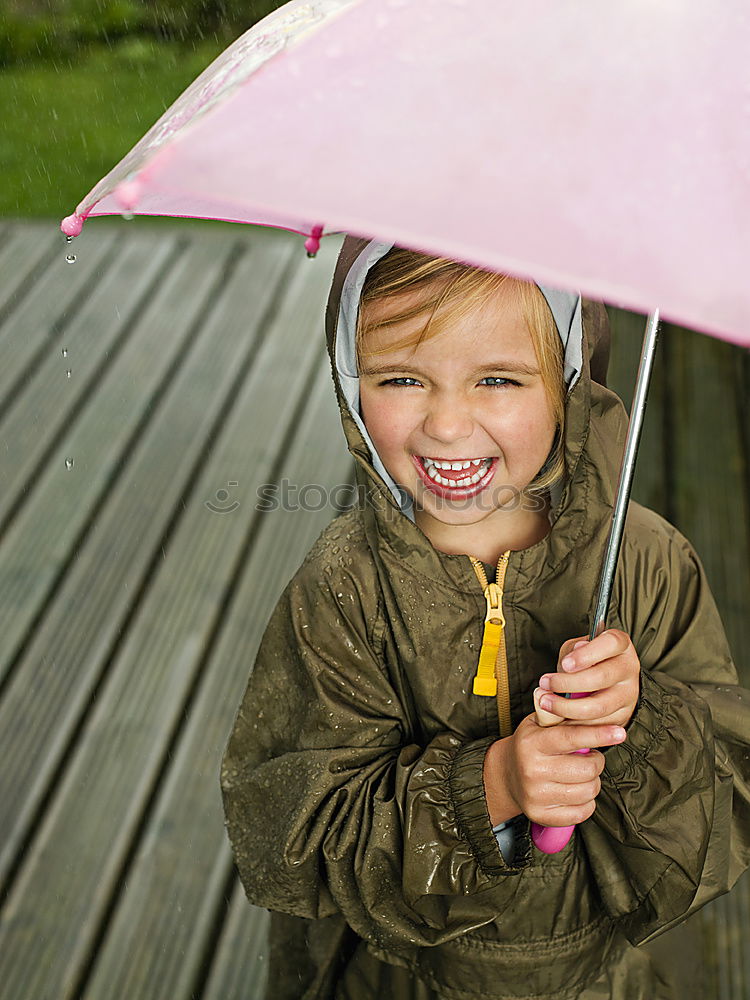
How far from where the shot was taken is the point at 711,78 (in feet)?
2.60

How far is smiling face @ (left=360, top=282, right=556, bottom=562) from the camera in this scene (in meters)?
1.13

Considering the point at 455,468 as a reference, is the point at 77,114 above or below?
above

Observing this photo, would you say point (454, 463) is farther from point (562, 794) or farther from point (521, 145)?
point (521, 145)

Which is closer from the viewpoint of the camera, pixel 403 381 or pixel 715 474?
pixel 403 381

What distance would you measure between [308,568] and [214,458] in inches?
62.1

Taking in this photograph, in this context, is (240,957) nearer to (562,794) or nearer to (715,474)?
(562,794)

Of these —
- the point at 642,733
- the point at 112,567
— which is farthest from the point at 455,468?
the point at 112,567

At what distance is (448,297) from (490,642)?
1.17 ft

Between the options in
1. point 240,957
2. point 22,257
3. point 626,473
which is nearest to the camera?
point 626,473

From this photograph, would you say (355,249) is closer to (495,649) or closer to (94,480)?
(495,649)

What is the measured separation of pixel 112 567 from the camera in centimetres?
252

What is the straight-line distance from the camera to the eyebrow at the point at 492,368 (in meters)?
1.14

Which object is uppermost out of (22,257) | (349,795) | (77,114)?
(77,114)

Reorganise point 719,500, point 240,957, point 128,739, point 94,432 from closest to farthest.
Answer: point 240,957 → point 128,739 → point 719,500 → point 94,432
